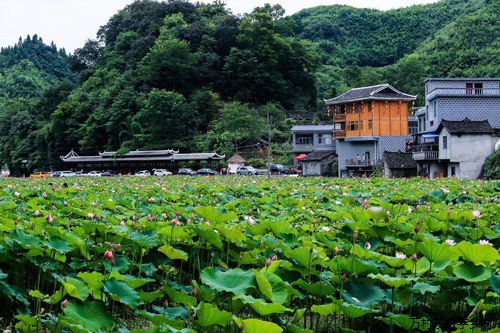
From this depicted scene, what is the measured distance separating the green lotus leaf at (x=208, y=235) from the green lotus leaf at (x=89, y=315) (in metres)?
1.13

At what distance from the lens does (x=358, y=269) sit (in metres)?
3.36

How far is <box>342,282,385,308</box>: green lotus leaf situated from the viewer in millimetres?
3074

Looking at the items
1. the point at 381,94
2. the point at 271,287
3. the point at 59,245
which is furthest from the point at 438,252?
the point at 381,94

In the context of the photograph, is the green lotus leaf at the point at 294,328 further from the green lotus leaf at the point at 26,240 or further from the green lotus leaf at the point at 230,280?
the green lotus leaf at the point at 26,240

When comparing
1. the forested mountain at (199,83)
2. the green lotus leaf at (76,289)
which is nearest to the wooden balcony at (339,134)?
the forested mountain at (199,83)

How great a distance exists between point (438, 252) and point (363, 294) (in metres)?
0.59

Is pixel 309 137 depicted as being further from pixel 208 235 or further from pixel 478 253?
pixel 478 253

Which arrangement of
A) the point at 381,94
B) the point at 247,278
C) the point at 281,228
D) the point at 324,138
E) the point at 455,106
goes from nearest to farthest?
the point at 247,278 < the point at 281,228 < the point at 455,106 < the point at 381,94 < the point at 324,138

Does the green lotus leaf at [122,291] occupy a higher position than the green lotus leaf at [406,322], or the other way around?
the green lotus leaf at [122,291]

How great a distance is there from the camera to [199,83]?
2313 inches

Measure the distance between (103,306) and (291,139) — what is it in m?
48.0

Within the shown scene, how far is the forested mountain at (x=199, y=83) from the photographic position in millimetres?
51344

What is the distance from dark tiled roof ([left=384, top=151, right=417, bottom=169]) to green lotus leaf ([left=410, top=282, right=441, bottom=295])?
28874 mm

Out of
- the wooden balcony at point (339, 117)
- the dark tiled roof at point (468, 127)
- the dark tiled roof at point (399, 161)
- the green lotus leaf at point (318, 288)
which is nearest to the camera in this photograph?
the green lotus leaf at point (318, 288)
